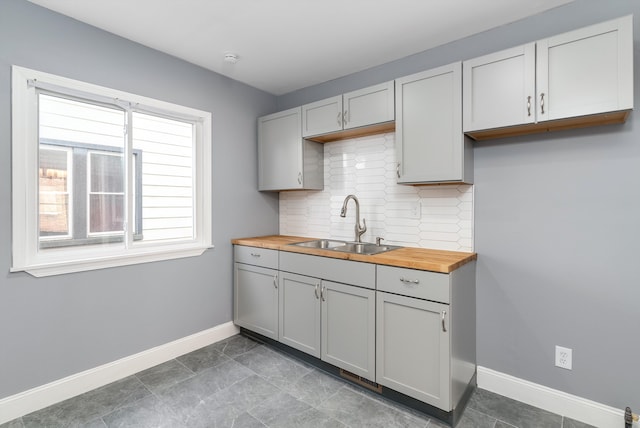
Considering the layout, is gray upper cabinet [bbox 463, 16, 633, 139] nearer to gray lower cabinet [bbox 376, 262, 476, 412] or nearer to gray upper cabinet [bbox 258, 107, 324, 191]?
gray lower cabinet [bbox 376, 262, 476, 412]

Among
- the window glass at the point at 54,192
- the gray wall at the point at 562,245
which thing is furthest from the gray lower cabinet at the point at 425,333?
the window glass at the point at 54,192

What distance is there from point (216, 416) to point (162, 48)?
2704mm

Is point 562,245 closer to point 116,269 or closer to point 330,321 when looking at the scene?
point 330,321

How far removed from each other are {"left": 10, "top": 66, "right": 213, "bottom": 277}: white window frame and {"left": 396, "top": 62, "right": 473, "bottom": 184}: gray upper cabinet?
1838 mm

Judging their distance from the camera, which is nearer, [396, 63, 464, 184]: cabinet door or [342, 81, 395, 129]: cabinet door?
[396, 63, 464, 184]: cabinet door

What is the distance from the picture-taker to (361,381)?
221cm

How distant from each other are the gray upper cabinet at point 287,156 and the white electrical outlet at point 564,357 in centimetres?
222

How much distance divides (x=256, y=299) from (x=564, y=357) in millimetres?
2303

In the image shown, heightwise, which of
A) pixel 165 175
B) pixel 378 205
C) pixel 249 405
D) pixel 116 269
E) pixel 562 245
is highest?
pixel 165 175

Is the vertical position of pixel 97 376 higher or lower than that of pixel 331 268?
lower

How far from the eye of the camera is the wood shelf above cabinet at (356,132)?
2.50m

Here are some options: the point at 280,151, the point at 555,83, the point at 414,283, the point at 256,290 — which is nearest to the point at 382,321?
the point at 414,283

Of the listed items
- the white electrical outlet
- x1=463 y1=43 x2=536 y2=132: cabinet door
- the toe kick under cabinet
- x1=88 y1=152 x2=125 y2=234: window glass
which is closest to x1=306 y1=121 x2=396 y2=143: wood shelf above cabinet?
x1=463 y1=43 x2=536 y2=132: cabinet door

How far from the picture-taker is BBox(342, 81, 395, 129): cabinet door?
2348 mm
